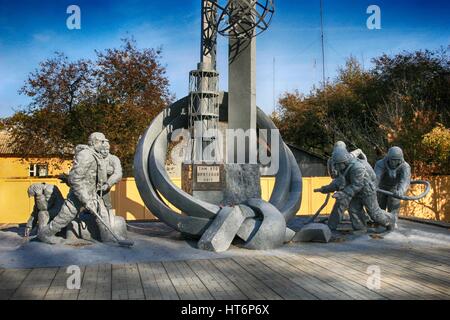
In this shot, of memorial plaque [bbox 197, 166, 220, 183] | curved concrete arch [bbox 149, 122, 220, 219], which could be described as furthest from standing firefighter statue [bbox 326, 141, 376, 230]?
curved concrete arch [bbox 149, 122, 220, 219]

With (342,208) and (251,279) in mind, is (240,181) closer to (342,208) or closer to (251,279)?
(342,208)

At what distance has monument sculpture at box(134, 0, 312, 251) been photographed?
10.0 metres

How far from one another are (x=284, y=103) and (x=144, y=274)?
31.8 m

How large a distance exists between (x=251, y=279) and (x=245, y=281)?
0.14 metres

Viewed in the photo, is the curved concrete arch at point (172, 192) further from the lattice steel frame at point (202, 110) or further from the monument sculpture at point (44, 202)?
the monument sculpture at point (44, 202)

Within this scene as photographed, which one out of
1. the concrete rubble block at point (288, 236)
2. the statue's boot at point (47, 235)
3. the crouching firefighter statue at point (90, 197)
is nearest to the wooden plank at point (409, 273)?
the concrete rubble block at point (288, 236)

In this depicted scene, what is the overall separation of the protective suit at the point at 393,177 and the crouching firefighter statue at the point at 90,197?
6564mm

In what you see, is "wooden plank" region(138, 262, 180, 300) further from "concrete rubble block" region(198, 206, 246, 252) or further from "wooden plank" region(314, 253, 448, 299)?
"wooden plank" region(314, 253, 448, 299)

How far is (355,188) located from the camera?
995 cm

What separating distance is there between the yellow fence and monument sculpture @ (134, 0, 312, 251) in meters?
5.18

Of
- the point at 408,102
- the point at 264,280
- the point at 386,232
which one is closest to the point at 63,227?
the point at 264,280

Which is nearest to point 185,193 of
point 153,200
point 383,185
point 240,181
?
point 153,200

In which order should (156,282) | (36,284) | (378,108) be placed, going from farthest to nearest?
(378,108) → (156,282) → (36,284)

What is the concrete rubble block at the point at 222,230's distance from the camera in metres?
8.27
